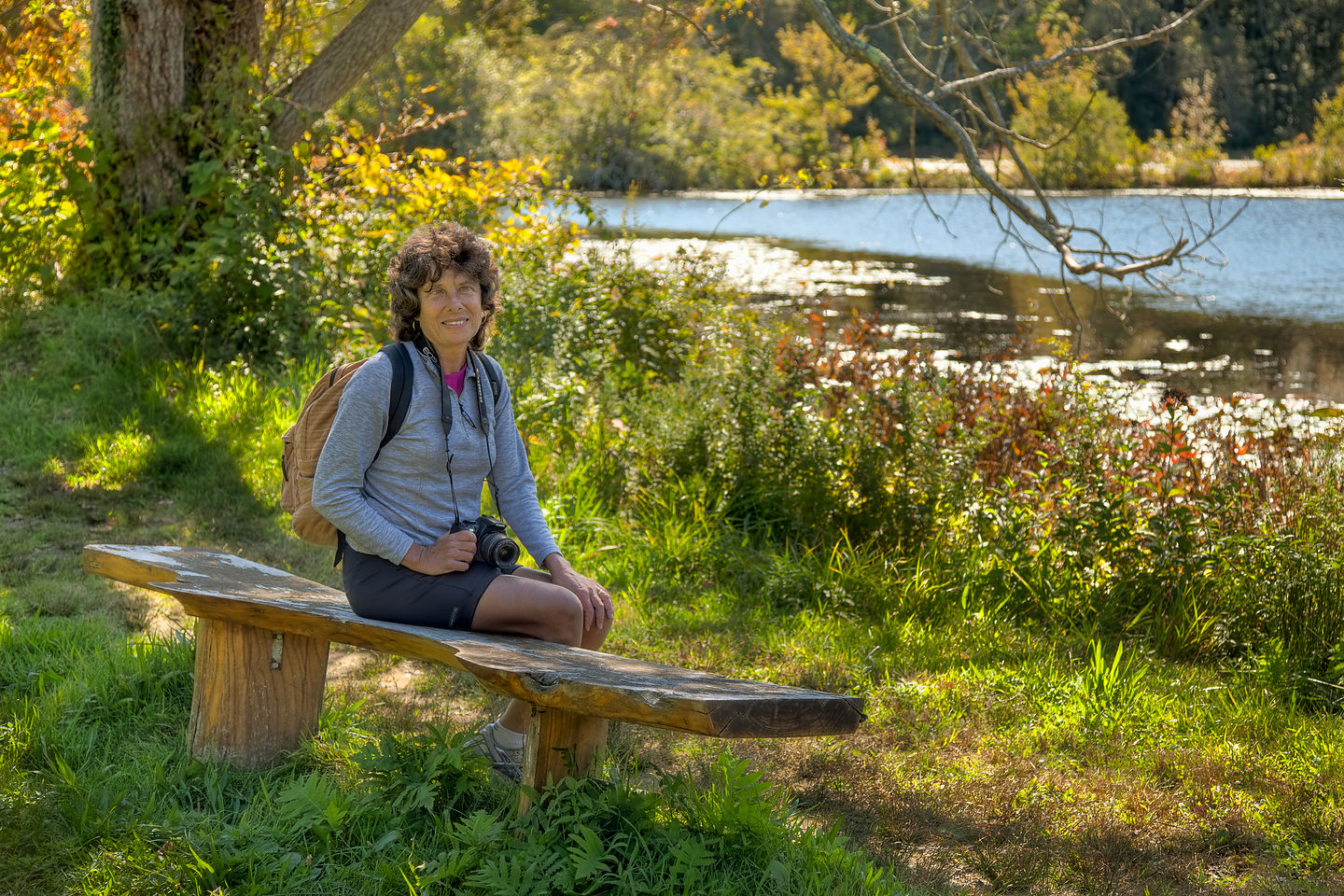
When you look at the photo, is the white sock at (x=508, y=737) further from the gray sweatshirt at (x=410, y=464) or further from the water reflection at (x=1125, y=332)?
the water reflection at (x=1125, y=332)

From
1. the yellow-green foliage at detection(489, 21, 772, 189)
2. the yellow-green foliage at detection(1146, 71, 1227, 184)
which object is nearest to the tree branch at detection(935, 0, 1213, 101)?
the yellow-green foliage at detection(1146, 71, 1227, 184)

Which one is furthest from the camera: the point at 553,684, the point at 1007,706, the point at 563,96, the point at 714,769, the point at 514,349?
the point at 563,96

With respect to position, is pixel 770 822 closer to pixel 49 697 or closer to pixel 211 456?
pixel 49 697

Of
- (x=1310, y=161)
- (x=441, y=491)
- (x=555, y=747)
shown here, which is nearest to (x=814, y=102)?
(x=1310, y=161)

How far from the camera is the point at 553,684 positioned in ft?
8.16

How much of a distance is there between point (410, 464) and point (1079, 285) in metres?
17.8

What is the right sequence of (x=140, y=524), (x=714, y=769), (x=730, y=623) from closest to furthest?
(x=714, y=769)
(x=730, y=623)
(x=140, y=524)

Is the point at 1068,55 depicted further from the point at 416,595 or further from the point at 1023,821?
the point at 416,595

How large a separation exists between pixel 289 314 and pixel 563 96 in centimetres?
2640

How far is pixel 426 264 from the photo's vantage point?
3207mm

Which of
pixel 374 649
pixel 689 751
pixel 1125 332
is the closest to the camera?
pixel 374 649

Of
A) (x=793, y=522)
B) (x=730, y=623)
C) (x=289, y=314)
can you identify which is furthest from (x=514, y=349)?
(x=730, y=623)

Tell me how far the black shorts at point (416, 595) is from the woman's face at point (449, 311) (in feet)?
1.93

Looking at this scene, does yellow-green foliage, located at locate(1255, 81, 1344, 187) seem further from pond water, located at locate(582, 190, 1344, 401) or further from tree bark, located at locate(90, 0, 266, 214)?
tree bark, located at locate(90, 0, 266, 214)
